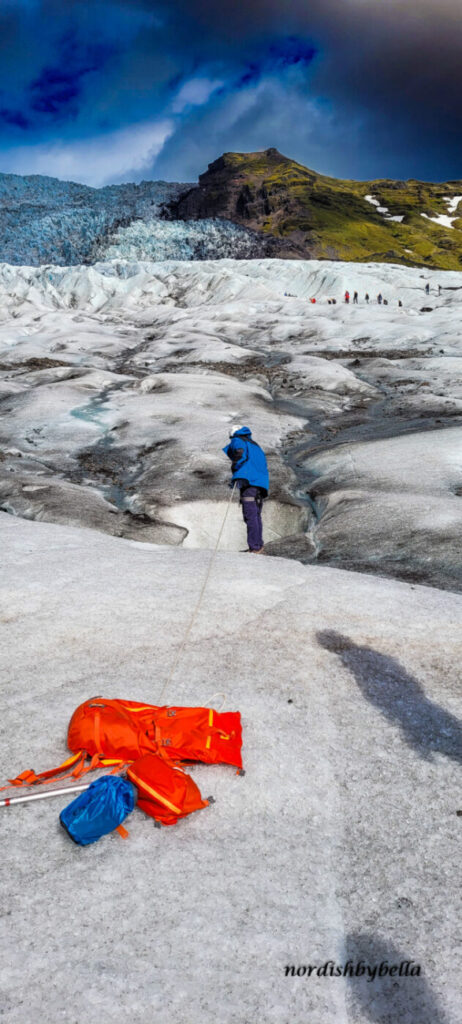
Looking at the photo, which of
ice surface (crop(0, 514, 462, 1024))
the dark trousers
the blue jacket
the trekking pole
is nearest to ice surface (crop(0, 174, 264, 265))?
the blue jacket

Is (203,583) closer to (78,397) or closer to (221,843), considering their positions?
(221,843)

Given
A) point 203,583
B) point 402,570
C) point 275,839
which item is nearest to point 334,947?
point 275,839

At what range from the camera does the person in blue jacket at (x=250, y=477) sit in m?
14.7

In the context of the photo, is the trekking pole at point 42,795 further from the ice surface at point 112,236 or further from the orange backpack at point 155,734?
the ice surface at point 112,236

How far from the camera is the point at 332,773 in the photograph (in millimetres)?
5551

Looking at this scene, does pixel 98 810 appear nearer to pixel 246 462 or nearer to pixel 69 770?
pixel 69 770

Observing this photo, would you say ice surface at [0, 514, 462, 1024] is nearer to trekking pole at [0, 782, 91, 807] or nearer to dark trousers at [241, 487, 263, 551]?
trekking pole at [0, 782, 91, 807]

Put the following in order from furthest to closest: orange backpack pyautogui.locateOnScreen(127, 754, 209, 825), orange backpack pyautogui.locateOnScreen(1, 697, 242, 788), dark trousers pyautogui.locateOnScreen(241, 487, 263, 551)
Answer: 1. dark trousers pyautogui.locateOnScreen(241, 487, 263, 551)
2. orange backpack pyautogui.locateOnScreen(1, 697, 242, 788)
3. orange backpack pyautogui.locateOnScreen(127, 754, 209, 825)

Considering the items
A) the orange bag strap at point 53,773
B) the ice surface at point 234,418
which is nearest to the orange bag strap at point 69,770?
the orange bag strap at point 53,773

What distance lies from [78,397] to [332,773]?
105 feet

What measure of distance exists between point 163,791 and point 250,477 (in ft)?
34.0

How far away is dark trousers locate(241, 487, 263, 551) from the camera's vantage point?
583 inches

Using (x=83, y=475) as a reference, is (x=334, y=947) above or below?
above

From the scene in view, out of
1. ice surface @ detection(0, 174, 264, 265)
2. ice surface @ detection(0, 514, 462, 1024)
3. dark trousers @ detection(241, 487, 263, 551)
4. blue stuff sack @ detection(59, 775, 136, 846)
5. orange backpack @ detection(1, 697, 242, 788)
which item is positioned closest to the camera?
ice surface @ detection(0, 514, 462, 1024)
